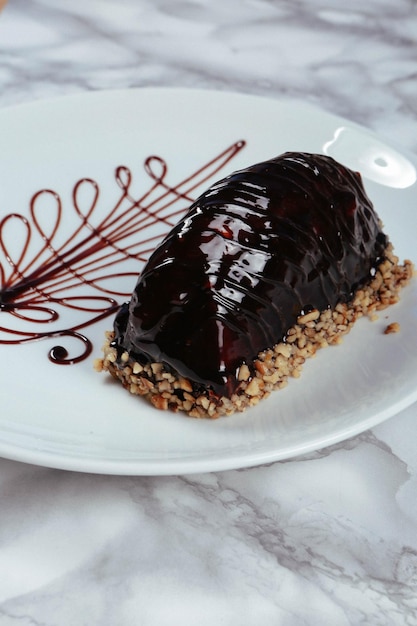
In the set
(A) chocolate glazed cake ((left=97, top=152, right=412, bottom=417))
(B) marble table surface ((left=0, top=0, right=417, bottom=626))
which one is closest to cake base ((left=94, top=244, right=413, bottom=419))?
(A) chocolate glazed cake ((left=97, top=152, right=412, bottom=417))

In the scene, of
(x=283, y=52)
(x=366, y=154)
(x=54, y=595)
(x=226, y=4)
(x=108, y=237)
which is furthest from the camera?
(x=226, y=4)

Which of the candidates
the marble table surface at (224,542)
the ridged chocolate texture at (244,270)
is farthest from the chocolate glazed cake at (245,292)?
the marble table surface at (224,542)

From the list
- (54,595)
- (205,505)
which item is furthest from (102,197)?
(54,595)

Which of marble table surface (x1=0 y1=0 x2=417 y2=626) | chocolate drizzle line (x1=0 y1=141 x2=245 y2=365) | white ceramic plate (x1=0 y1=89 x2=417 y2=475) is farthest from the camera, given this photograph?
chocolate drizzle line (x1=0 y1=141 x2=245 y2=365)

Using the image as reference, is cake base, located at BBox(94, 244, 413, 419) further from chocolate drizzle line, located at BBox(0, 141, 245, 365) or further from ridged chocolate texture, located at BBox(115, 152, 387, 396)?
chocolate drizzle line, located at BBox(0, 141, 245, 365)

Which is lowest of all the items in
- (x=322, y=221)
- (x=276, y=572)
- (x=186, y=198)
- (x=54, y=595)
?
(x=54, y=595)

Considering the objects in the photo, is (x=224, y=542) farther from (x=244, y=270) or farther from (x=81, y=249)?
(x=81, y=249)

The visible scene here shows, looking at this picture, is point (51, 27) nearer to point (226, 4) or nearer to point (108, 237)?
point (226, 4)

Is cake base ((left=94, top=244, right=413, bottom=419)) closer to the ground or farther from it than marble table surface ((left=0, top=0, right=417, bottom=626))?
farther from it
